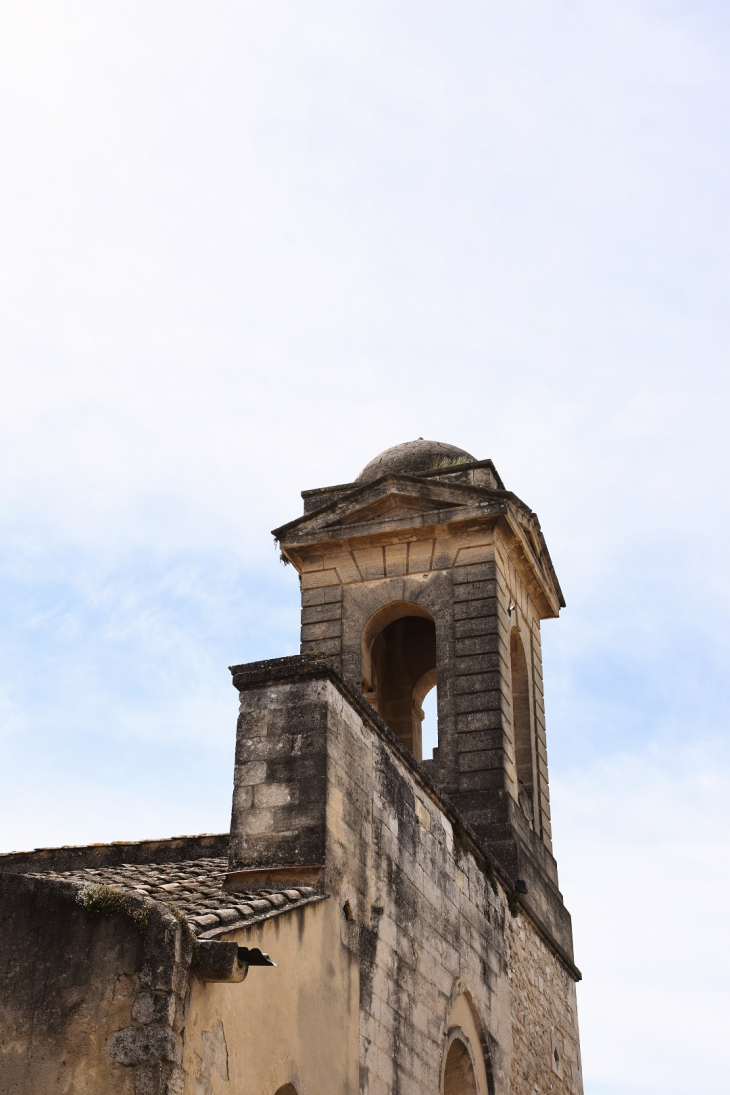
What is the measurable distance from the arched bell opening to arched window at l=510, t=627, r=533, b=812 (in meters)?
1.04

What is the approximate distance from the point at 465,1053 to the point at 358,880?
8.19ft

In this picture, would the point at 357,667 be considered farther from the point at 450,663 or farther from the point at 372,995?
the point at 372,995

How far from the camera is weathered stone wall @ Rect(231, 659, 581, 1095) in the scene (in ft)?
24.6

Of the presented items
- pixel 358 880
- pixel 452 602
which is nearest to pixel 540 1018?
pixel 452 602

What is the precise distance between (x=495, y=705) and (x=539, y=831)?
1604mm

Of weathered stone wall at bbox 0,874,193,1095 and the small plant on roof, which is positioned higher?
the small plant on roof

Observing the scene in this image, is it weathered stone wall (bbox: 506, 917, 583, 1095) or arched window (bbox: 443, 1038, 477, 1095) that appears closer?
arched window (bbox: 443, 1038, 477, 1095)

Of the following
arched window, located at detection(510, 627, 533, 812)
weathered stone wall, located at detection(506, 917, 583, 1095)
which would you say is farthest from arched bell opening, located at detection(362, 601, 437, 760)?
weathered stone wall, located at detection(506, 917, 583, 1095)

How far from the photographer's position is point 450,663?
43.9ft

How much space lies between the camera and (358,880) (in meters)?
7.67

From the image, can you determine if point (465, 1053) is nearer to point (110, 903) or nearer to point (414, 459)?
point (110, 903)

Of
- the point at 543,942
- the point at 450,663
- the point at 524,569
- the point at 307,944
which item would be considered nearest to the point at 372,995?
the point at 307,944

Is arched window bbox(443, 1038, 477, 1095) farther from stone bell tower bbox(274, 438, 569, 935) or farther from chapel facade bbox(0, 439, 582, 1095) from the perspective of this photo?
stone bell tower bbox(274, 438, 569, 935)

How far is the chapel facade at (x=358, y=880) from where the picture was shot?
17.9 feet
